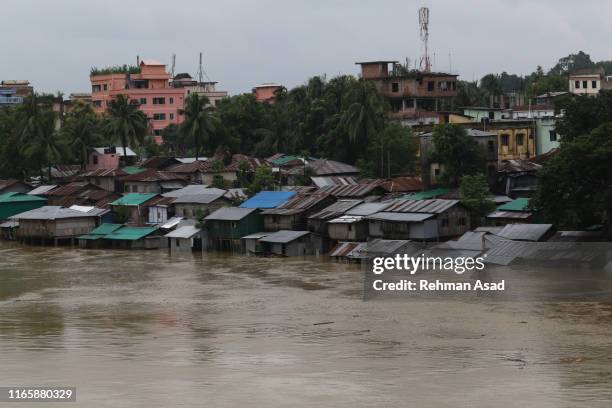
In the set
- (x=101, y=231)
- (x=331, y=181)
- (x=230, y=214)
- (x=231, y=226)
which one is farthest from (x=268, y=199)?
(x=101, y=231)

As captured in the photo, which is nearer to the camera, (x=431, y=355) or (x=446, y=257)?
(x=431, y=355)

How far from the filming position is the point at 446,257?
34625mm

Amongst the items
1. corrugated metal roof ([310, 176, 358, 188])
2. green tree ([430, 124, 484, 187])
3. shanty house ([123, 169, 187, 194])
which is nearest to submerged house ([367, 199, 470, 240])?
green tree ([430, 124, 484, 187])

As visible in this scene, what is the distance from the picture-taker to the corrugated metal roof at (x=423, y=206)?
1499 inches

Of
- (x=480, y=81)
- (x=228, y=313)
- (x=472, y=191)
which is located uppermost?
(x=480, y=81)

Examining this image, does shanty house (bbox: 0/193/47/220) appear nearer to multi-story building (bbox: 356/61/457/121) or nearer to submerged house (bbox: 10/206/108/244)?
submerged house (bbox: 10/206/108/244)

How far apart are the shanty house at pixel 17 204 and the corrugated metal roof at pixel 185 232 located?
13404 millimetres

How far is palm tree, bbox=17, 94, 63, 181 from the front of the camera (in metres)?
58.2

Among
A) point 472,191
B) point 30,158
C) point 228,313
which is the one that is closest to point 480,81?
point 30,158

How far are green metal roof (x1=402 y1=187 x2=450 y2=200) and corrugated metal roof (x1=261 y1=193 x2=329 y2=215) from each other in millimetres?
3762

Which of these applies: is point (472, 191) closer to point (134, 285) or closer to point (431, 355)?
point (134, 285)

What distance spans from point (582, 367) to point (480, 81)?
6690 centimetres

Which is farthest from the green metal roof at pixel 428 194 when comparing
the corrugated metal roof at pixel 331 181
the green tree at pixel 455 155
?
the corrugated metal roof at pixel 331 181

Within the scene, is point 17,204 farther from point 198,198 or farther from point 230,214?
point 230,214
